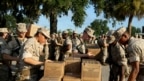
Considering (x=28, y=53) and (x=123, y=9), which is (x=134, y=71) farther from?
(x=123, y=9)

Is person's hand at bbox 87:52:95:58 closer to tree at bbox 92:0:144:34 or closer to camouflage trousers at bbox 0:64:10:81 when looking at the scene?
camouflage trousers at bbox 0:64:10:81

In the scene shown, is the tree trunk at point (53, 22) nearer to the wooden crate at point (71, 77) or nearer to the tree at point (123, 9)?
the tree at point (123, 9)

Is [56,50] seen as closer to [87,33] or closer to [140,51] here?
[87,33]

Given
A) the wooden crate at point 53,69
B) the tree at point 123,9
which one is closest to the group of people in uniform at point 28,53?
the wooden crate at point 53,69

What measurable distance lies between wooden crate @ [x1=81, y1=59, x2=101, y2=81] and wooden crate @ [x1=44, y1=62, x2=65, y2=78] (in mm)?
343

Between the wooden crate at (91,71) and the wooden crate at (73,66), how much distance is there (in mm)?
351

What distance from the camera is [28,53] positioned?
732 centimetres

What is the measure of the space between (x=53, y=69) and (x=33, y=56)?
376 mm

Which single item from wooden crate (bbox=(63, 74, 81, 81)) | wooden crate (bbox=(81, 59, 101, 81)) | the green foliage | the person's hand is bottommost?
wooden crate (bbox=(63, 74, 81, 81))

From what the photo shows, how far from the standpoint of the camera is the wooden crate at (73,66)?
7688mm

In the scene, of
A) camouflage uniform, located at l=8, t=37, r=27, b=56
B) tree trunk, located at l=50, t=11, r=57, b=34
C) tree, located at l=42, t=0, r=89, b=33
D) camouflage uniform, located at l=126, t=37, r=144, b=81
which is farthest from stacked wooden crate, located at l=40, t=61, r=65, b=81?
tree trunk, located at l=50, t=11, r=57, b=34

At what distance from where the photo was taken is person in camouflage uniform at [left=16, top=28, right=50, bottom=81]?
7.31m

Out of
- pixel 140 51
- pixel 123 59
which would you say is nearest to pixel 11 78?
pixel 123 59

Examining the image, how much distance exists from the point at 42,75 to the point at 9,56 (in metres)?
1.48
